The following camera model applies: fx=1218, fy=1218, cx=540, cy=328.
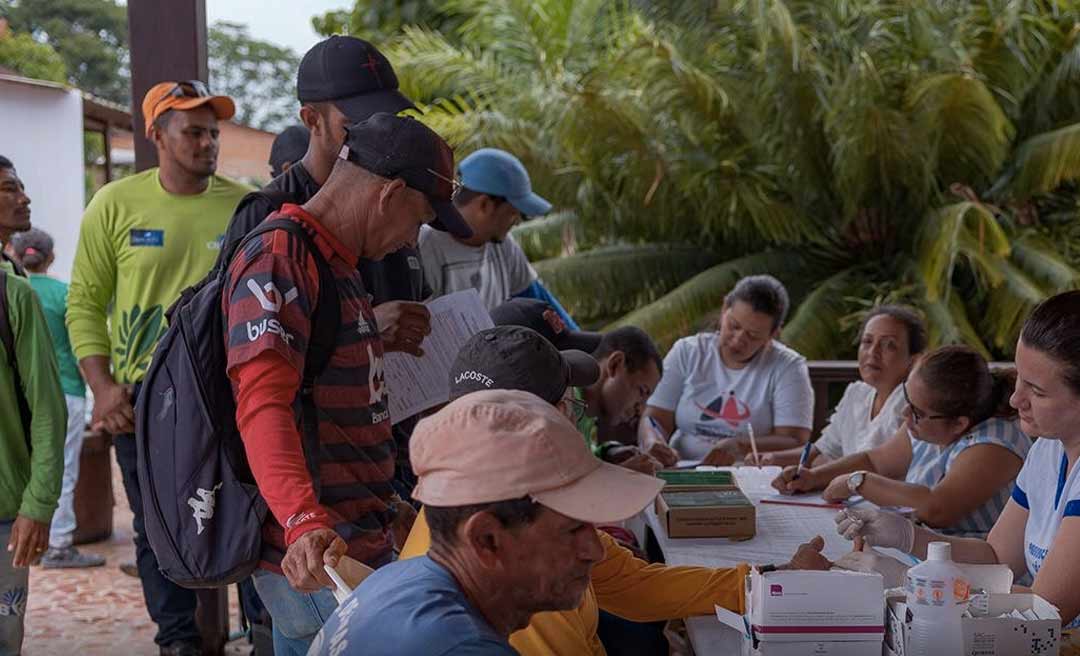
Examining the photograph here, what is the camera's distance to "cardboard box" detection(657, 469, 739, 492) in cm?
337

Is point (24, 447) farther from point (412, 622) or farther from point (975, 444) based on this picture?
point (975, 444)

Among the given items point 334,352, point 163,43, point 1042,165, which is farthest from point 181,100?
point 1042,165

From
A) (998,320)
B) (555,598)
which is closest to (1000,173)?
(998,320)

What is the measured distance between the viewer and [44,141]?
10953 mm

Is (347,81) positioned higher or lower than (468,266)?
higher

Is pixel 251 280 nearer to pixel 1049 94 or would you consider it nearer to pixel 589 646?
pixel 589 646

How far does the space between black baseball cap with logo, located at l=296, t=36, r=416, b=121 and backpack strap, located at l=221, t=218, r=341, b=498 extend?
566mm

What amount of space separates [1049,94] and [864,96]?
1744 mm

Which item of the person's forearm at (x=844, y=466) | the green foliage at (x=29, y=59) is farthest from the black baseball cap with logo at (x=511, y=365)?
the green foliage at (x=29, y=59)

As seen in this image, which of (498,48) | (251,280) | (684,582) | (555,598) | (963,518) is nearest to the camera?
(555,598)

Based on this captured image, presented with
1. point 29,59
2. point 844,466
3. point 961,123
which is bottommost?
point 844,466

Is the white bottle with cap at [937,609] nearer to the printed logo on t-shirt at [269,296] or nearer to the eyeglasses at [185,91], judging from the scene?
the printed logo on t-shirt at [269,296]

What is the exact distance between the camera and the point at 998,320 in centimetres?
852

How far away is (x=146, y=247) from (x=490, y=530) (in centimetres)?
270
